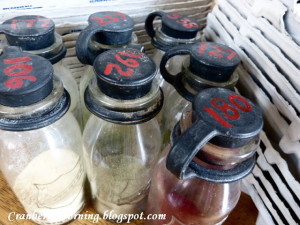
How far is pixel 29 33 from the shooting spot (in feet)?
1.15

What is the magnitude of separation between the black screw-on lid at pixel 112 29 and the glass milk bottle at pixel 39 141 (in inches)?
3.7

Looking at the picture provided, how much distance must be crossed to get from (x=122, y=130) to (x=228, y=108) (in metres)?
0.17

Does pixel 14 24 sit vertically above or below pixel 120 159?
above

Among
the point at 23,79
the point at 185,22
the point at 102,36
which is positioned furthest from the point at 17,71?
the point at 185,22

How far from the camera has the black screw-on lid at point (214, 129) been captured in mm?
231

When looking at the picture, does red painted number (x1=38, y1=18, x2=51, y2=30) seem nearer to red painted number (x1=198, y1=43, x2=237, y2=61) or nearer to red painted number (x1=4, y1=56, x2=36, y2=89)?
red painted number (x1=4, y1=56, x2=36, y2=89)

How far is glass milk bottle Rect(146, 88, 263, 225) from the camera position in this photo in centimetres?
23

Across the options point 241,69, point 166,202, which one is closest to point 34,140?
point 166,202

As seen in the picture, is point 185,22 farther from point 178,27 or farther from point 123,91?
point 123,91

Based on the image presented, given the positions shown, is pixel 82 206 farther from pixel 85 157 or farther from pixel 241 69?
pixel 241 69

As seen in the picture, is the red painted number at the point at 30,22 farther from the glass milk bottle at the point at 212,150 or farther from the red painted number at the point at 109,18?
the glass milk bottle at the point at 212,150

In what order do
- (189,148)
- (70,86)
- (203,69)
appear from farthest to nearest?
1. (70,86)
2. (203,69)
3. (189,148)

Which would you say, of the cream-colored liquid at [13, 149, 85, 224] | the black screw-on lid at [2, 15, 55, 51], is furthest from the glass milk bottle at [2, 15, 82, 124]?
the cream-colored liquid at [13, 149, 85, 224]

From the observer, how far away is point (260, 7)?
1.18 feet
